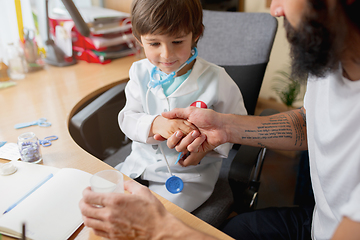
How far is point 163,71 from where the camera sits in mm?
1131

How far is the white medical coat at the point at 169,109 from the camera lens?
1.09 meters

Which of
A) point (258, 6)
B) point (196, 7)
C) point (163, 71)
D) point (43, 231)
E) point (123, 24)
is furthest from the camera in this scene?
point (258, 6)

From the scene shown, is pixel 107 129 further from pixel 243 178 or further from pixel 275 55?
pixel 275 55

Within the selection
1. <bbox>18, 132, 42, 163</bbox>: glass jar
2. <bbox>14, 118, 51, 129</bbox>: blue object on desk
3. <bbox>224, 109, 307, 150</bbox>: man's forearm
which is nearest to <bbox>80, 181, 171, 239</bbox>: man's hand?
<bbox>18, 132, 42, 163</bbox>: glass jar

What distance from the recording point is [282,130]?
3.45 ft

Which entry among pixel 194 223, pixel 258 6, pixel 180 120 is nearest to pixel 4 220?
pixel 194 223

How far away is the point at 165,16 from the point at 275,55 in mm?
1569

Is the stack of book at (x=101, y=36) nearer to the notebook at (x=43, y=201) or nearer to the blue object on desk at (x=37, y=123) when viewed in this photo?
the blue object on desk at (x=37, y=123)

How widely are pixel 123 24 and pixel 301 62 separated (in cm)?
151

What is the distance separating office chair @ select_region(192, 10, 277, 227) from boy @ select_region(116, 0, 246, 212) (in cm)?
8

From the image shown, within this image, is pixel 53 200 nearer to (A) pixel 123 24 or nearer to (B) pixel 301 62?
(B) pixel 301 62

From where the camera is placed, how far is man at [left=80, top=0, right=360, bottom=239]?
63 cm

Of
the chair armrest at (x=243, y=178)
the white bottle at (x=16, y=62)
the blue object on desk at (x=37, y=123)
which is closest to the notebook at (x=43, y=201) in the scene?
the blue object on desk at (x=37, y=123)

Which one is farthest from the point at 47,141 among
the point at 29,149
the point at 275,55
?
the point at 275,55
